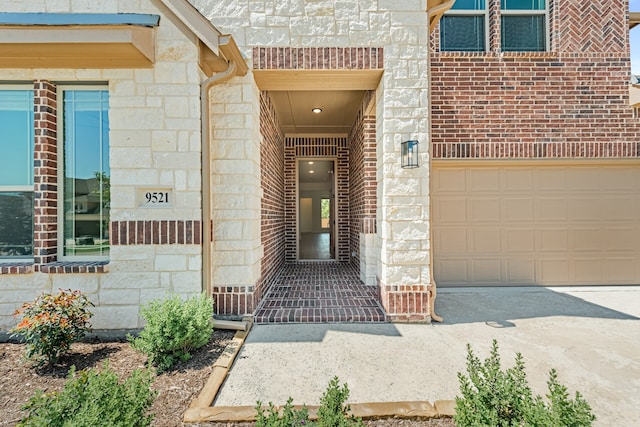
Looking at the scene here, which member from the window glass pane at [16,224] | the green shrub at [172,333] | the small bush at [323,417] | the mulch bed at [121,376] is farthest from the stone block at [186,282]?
the small bush at [323,417]

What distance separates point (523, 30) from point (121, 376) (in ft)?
22.4

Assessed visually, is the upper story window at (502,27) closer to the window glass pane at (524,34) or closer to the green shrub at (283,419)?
the window glass pane at (524,34)

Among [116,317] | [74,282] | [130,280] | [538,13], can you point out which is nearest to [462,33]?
[538,13]

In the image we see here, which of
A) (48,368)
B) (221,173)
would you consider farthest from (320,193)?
(48,368)

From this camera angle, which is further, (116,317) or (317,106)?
(317,106)

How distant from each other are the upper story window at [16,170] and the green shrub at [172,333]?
6.34 feet

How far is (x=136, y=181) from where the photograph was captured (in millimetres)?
3137

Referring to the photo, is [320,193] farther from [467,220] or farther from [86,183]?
[86,183]

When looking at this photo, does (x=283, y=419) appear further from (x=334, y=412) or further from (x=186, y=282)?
(x=186, y=282)

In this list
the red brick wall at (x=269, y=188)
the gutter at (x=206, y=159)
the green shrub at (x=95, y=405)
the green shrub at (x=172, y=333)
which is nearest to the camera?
Answer: the green shrub at (x=95, y=405)

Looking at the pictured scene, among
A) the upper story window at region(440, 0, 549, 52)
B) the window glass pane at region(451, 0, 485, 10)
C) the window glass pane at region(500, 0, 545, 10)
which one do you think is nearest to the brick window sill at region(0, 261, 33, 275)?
the upper story window at region(440, 0, 549, 52)

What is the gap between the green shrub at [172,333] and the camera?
246cm

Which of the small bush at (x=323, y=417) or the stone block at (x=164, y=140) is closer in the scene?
the small bush at (x=323, y=417)

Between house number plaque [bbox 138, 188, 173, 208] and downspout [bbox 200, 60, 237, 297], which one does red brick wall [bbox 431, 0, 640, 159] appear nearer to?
downspout [bbox 200, 60, 237, 297]
